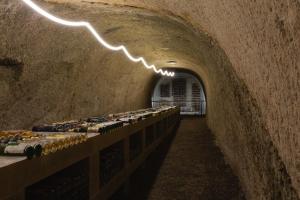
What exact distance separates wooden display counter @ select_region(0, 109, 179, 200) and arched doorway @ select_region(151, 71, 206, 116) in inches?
728

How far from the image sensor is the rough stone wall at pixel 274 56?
1559mm

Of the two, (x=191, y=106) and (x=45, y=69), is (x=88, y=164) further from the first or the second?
(x=191, y=106)

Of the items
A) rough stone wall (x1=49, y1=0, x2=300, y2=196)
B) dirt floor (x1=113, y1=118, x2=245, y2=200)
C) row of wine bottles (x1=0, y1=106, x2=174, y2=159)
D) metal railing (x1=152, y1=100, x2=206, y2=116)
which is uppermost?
rough stone wall (x1=49, y1=0, x2=300, y2=196)

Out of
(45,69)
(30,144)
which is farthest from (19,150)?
(45,69)

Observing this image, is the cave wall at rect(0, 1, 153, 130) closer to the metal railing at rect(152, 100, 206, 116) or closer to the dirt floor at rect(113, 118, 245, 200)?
the dirt floor at rect(113, 118, 245, 200)

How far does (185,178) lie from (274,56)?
379 cm

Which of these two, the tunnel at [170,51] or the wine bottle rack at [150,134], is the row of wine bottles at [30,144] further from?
the wine bottle rack at [150,134]

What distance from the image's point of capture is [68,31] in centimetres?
538

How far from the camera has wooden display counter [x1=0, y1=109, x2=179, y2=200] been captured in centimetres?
196

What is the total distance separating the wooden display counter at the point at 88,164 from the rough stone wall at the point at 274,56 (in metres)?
1.44

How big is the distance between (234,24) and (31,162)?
1.60 meters

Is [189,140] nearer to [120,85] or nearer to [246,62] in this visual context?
[120,85]

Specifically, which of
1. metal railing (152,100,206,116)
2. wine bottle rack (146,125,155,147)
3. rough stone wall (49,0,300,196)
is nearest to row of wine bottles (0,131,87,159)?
rough stone wall (49,0,300,196)

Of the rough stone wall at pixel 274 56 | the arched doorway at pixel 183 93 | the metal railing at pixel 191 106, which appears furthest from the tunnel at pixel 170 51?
the arched doorway at pixel 183 93
